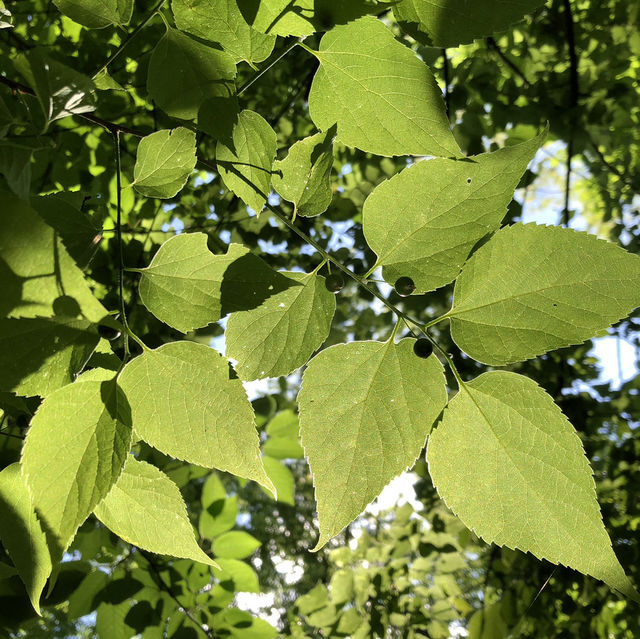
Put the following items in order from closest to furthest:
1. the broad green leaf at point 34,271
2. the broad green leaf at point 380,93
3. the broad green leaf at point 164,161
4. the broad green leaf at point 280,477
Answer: the broad green leaf at point 34,271 → the broad green leaf at point 380,93 → the broad green leaf at point 164,161 → the broad green leaf at point 280,477

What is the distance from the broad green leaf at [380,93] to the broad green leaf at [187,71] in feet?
0.27

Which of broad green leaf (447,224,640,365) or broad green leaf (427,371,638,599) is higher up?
broad green leaf (447,224,640,365)

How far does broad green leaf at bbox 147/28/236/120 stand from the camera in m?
0.49

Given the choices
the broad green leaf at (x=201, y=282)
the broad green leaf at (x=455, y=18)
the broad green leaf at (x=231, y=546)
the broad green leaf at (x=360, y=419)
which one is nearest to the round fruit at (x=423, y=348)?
the broad green leaf at (x=360, y=419)

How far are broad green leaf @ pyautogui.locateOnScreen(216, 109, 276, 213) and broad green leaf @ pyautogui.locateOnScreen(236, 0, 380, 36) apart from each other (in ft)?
0.26

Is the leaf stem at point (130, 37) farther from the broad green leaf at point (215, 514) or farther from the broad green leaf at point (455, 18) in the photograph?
the broad green leaf at point (215, 514)

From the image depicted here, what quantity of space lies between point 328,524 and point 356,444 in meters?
A: 0.07

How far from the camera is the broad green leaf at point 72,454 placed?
1.31 ft

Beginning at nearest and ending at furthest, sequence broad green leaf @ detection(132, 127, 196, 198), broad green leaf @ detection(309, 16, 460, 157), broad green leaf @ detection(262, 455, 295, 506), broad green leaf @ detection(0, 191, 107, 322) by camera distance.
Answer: broad green leaf @ detection(0, 191, 107, 322)
broad green leaf @ detection(309, 16, 460, 157)
broad green leaf @ detection(132, 127, 196, 198)
broad green leaf @ detection(262, 455, 295, 506)

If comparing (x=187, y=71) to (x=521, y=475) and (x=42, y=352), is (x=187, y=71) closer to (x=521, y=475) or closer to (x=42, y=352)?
(x=42, y=352)

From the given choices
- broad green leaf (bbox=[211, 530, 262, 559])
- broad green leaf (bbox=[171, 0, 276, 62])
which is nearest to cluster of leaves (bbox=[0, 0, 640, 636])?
broad green leaf (bbox=[171, 0, 276, 62])

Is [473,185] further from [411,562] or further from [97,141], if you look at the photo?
[411,562]

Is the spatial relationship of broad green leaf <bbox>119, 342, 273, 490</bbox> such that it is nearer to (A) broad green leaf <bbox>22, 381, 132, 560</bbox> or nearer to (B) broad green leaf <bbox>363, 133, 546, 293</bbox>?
(A) broad green leaf <bbox>22, 381, 132, 560</bbox>

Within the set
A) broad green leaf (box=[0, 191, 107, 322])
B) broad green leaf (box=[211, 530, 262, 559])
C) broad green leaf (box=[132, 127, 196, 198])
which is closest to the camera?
broad green leaf (box=[0, 191, 107, 322])
